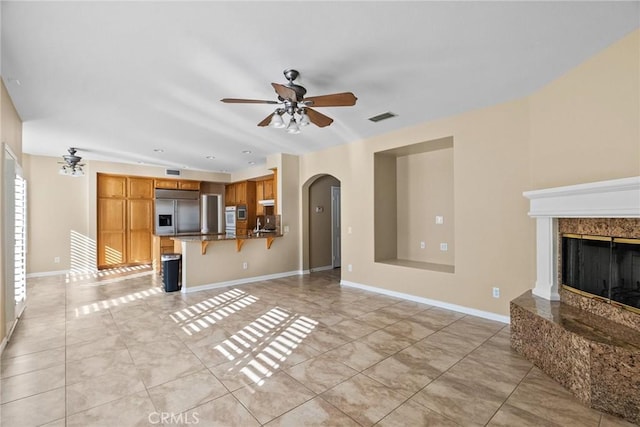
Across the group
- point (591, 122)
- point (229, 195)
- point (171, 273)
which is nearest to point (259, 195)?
point (229, 195)

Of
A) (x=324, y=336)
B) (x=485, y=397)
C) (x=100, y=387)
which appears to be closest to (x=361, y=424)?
(x=485, y=397)

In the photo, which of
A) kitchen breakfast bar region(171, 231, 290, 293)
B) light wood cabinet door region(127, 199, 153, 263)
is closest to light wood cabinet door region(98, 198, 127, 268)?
light wood cabinet door region(127, 199, 153, 263)

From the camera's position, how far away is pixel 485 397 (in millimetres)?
2199

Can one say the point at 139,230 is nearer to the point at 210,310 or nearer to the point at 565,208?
the point at 210,310

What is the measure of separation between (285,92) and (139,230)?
278 inches

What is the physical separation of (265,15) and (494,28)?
1702mm

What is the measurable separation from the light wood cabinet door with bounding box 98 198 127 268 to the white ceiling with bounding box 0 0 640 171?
374 centimetres

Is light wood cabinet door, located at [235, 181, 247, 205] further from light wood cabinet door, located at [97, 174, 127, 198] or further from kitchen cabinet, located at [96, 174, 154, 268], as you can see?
light wood cabinet door, located at [97, 174, 127, 198]

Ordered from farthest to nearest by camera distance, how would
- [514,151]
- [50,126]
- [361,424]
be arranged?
[50,126] → [514,151] → [361,424]

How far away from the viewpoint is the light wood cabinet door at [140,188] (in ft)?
25.8

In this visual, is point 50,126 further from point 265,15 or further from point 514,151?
point 514,151

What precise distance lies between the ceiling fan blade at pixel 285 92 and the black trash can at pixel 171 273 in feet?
12.9

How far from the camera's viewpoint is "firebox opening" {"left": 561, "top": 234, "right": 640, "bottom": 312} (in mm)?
2344

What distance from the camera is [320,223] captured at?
23.5ft
